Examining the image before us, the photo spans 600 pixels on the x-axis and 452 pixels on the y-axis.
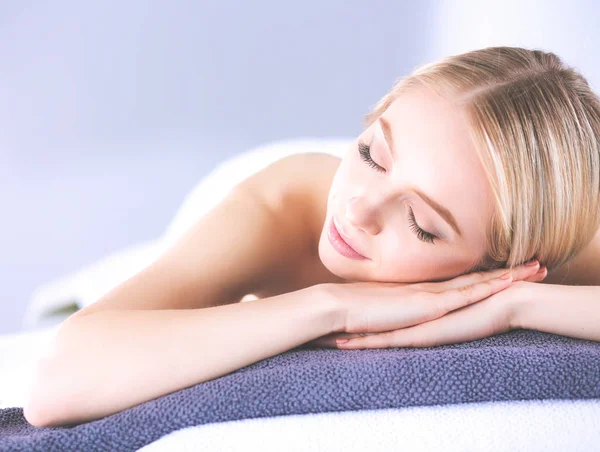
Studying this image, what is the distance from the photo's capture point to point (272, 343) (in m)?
0.95

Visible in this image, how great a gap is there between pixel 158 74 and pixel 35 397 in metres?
2.09

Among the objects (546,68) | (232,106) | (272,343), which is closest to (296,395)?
(272,343)

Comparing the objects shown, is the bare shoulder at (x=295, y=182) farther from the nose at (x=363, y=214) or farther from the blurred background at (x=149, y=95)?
the blurred background at (x=149, y=95)

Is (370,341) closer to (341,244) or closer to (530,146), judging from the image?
(341,244)

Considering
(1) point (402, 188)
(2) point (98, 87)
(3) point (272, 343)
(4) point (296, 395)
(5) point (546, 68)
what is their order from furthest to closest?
Answer: (2) point (98, 87) → (5) point (546, 68) → (1) point (402, 188) → (3) point (272, 343) → (4) point (296, 395)

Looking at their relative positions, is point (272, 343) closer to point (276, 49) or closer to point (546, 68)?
point (546, 68)

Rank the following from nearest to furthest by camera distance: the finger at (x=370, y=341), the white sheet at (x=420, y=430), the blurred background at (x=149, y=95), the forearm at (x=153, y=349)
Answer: the white sheet at (x=420, y=430) < the forearm at (x=153, y=349) < the finger at (x=370, y=341) < the blurred background at (x=149, y=95)

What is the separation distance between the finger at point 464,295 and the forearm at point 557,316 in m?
0.05

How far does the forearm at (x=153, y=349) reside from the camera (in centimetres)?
90

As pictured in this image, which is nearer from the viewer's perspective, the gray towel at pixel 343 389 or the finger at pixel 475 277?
the gray towel at pixel 343 389

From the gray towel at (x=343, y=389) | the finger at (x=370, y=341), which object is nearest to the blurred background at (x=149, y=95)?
the finger at (x=370, y=341)

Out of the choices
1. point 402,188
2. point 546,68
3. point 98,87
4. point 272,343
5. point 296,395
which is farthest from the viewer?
point 98,87

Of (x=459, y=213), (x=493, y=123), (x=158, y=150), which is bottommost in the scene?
(x=158, y=150)

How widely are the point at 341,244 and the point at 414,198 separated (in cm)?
15
